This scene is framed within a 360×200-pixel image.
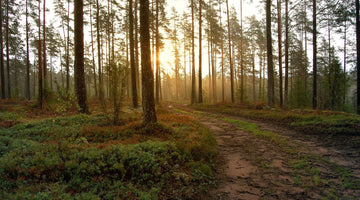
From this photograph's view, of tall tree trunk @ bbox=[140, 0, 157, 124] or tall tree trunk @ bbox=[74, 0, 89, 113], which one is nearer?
tall tree trunk @ bbox=[140, 0, 157, 124]

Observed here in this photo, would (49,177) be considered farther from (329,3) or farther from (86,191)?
(329,3)

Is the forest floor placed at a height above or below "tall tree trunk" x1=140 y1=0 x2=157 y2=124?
below

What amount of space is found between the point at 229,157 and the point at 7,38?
29518 millimetres

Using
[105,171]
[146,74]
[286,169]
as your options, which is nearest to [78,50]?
[146,74]

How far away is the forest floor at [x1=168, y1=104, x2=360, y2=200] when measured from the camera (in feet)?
11.8

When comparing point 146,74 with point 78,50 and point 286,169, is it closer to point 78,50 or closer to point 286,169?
point 286,169

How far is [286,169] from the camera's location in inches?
180

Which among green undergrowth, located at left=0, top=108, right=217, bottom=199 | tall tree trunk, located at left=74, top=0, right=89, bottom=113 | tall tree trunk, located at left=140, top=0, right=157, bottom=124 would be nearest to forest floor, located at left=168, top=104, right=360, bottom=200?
green undergrowth, located at left=0, top=108, right=217, bottom=199

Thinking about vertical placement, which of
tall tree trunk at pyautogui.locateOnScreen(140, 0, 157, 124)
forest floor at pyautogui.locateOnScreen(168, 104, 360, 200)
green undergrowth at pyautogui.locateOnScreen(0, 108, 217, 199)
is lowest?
forest floor at pyautogui.locateOnScreen(168, 104, 360, 200)

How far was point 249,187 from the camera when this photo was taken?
3.84 metres

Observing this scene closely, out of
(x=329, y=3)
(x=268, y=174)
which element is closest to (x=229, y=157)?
(x=268, y=174)

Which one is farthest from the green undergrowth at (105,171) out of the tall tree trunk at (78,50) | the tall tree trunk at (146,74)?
the tall tree trunk at (78,50)

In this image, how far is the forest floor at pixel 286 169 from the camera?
11.8ft

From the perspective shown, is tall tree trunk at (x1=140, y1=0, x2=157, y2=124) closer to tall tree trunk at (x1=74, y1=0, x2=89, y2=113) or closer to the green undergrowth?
the green undergrowth
